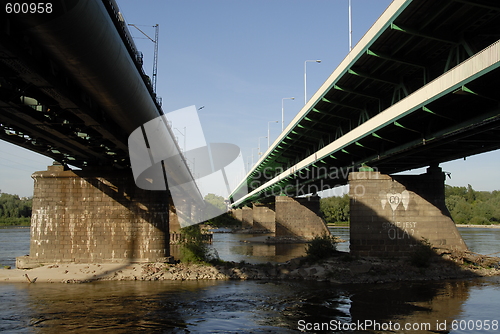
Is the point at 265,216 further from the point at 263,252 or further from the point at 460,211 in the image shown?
the point at 460,211

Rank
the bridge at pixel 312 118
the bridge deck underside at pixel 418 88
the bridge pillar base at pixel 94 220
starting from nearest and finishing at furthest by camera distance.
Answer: the bridge at pixel 312 118
the bridge deck underside at pixel 418 88
the bridge pillar base at pixel 94 220

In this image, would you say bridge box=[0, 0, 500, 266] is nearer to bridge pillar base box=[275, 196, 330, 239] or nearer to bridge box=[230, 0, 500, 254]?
bridge box=[230, 0, 500, 254]

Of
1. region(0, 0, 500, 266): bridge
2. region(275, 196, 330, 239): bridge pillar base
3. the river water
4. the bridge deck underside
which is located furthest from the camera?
region(275, 196, 330, 239): bridge pillar base

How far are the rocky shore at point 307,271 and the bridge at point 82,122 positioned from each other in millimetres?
2341

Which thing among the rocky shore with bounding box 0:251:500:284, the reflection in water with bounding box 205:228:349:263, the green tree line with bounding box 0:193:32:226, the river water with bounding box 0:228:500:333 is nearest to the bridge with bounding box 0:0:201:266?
the rocky shore with bounding box 0:251:500:284

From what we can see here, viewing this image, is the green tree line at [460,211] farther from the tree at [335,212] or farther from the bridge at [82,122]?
the bridge at [82,122]

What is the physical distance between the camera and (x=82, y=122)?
21.0 meters

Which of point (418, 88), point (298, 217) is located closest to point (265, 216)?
point (298, 217)

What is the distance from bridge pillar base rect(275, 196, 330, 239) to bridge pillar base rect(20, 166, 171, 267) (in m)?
36.9

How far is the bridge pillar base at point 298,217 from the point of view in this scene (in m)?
67.4

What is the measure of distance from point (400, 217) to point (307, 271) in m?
6.95

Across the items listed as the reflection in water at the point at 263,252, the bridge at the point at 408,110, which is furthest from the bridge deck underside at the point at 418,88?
the reflection in water at the point at 263,252

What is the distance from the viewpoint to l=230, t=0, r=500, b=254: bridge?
17.1 meters

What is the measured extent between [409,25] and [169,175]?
29281mm
